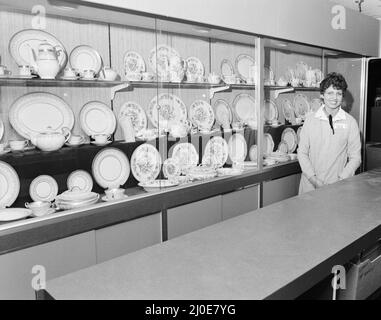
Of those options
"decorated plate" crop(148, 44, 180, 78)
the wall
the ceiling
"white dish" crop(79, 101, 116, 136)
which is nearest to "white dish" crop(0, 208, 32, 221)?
"white dish" crop(79, 101, 116, 136)

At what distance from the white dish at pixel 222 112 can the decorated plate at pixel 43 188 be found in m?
1.56

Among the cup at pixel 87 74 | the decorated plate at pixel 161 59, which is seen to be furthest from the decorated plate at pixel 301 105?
the cup at pixel 87 74

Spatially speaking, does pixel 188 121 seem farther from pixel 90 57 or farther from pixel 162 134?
pixel 90 57

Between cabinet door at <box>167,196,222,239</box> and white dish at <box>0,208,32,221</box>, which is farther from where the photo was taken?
cabinet door at <box>167,196,222,239</box>

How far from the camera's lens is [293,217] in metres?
1.69

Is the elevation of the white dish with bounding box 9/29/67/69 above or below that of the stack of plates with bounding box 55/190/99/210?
above

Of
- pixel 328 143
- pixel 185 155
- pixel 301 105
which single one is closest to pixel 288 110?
pixel 301 105

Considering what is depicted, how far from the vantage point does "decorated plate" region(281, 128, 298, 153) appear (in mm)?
3996

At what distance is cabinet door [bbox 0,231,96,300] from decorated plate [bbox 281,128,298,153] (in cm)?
240

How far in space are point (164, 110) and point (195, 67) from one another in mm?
535

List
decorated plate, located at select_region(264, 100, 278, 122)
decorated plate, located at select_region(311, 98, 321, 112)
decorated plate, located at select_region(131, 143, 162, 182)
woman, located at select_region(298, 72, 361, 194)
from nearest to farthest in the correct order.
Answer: decorated plate, located at select_region(131, 143, 162, 182) → woman, located at select_region(298, 72, 361, 194) → decorated plate, located at select_region(264, 100, 278, 122) → decorated plate, located at select_region(311, 98, 321, 112)

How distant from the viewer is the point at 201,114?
329 centimetres

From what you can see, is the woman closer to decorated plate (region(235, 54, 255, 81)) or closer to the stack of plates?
decorated plate (region(235, 54, 255, 81))

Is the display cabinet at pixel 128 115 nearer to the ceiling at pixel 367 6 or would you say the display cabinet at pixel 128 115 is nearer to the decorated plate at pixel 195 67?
the decorated plate at pixel 195 67
